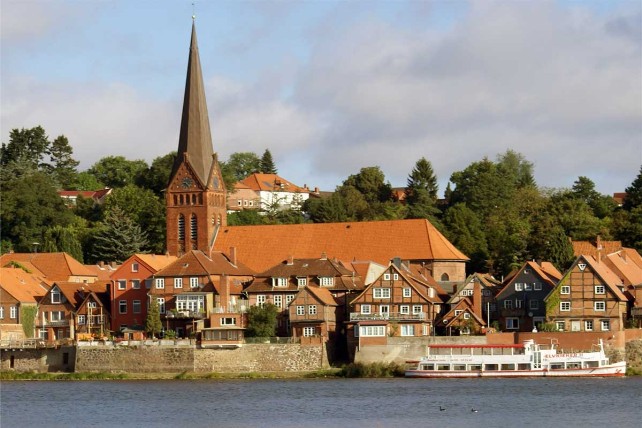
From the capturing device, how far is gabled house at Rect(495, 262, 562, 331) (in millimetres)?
85438

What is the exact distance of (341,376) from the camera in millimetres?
80938

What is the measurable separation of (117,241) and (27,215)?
1219cm

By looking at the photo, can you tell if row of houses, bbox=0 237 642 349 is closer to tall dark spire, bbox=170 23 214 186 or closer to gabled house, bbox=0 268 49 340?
gabled house, bbox=0 268 49 340

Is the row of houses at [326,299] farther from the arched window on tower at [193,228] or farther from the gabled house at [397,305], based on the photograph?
the arched window on tower at [193,228]

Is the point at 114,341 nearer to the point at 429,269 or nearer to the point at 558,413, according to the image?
the point at 429,269

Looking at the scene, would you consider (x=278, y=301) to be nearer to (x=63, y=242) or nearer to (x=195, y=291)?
→ (x=195, y=291)

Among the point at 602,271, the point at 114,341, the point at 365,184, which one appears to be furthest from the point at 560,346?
the point at 365,184

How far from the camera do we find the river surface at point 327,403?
60.7 meters

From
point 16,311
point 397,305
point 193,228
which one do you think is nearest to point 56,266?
point 193,228

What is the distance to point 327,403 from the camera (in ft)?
220

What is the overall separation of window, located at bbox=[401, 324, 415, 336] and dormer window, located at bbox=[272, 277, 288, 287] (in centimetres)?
881

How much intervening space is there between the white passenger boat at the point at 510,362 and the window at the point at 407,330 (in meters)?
3.61

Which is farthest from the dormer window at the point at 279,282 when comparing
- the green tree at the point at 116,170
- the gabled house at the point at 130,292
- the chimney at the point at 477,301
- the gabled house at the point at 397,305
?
the green tree at the point at 116,170

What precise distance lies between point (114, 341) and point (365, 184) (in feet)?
200
